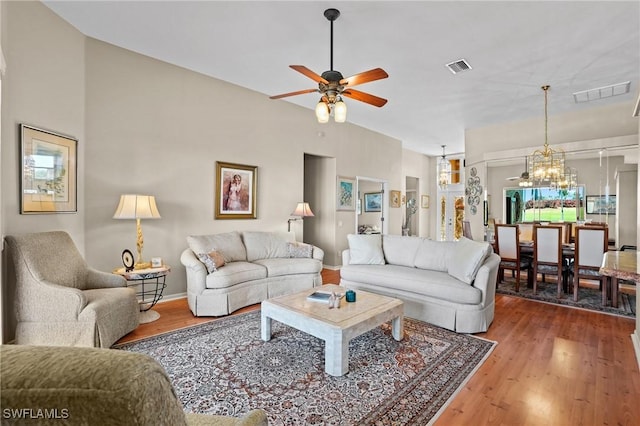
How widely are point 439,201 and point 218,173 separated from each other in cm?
788

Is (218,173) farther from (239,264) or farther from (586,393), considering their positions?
(586,393)

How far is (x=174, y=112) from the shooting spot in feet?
14.2

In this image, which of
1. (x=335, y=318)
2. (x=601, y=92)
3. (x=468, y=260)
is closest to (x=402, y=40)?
(x=468, y=260)

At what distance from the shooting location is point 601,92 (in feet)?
15.2

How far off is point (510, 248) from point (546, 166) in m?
1.50

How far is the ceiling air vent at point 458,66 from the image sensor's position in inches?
154

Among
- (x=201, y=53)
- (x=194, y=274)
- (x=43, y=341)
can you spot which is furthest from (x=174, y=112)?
(x=43, y=341)

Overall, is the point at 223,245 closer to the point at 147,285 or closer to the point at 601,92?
the point at 147,285

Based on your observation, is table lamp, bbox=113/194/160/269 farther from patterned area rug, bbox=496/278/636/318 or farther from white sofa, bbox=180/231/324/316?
patterned area rug, bbox=496/278/636/318

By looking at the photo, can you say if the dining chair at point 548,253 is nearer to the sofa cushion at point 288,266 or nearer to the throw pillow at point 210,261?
the sofa cushion at point 288,266

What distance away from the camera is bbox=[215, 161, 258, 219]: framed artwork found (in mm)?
4824

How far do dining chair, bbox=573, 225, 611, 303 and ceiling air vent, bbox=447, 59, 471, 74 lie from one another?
9.05ft

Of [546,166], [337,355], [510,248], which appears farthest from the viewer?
[546,166]

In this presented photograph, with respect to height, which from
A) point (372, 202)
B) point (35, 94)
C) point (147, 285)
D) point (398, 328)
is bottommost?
point (398, 328)
